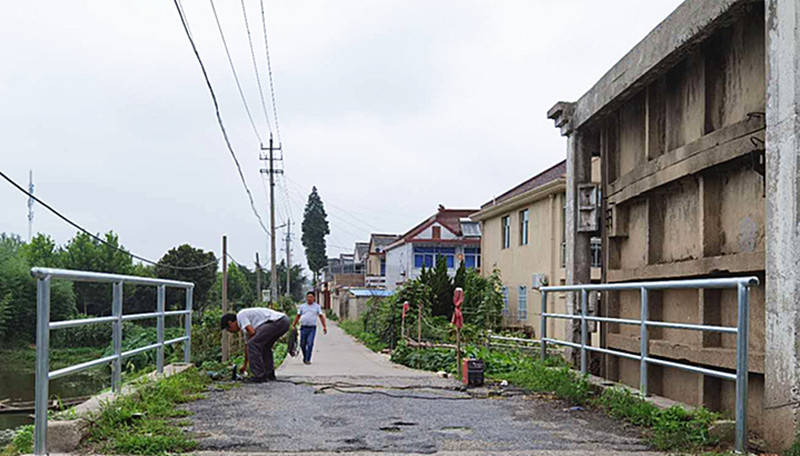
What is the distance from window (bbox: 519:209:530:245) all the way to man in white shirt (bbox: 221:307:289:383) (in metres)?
19.9

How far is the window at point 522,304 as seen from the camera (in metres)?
31.9

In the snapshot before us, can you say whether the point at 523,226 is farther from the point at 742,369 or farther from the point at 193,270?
the point at 193,270

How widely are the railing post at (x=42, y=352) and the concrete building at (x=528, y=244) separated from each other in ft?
67.8

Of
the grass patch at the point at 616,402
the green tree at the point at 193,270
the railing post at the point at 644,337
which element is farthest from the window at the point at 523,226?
the green tree at the point at 193,270

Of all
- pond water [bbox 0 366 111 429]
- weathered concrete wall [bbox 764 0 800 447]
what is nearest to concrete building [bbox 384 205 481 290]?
pond water [bbox 0 366 111 429]

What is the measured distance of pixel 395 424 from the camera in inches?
317

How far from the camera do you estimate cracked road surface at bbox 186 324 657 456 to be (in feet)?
22.2

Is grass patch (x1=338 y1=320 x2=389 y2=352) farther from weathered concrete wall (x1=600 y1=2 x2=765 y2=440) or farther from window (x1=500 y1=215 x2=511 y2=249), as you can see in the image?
weathered concrete wall (x1=600 y1=2 x2=765 y2=440)

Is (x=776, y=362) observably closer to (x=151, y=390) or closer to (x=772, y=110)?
(x=772, y=110)

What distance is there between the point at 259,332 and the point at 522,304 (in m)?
20.8

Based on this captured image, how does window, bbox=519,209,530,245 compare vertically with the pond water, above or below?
above

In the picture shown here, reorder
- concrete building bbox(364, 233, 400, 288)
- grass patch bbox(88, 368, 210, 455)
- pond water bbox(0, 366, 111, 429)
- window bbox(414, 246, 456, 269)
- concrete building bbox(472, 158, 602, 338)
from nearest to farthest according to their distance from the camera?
1. grass patch bbox(88, 368, 210, 455)
2. concrete building bbox(472, 158, 602, 338)
3. pond water bbox(0, 366, 111, 429)
4. window bbox(414, 246, 456, 269)
5. concrete building bbox(364, 233, 400, 288)

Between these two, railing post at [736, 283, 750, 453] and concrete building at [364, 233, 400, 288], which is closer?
railing post at [736, 283, 750, 453]

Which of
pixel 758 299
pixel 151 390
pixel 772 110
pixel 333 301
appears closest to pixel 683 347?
pixel 758 299
